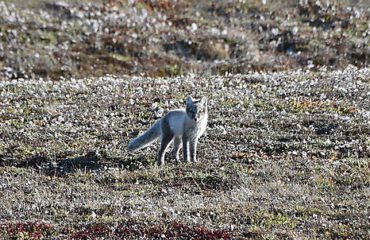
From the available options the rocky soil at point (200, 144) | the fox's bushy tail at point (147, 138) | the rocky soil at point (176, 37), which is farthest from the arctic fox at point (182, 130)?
the rocky soil at point (176, 37)

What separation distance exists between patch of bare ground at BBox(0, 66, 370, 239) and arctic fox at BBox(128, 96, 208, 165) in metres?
0.47

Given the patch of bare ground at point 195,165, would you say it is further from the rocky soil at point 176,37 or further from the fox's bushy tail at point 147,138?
the rocky soil at point 176,37

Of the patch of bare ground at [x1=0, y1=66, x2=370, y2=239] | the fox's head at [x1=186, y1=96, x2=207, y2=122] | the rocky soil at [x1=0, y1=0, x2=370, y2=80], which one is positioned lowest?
the rocky soil at [x1=0, y1=0, x2=370, y2=80]

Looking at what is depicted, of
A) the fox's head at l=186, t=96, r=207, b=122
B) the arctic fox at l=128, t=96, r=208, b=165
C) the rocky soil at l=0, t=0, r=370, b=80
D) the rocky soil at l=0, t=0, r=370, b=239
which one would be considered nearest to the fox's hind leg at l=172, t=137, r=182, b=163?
the arctic fox at l=128, t=96, r=208, b=165

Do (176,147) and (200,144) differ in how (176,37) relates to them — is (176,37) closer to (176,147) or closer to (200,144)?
(200,144)

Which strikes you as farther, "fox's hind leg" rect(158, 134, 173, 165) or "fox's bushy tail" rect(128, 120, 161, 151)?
"fox's bushy tail" rect(128, 120, 161, 151)

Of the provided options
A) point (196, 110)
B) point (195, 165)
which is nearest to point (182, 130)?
point (196, 110)

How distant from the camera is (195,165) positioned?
17.3 meters

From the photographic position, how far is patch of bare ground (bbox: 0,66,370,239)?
1300cm

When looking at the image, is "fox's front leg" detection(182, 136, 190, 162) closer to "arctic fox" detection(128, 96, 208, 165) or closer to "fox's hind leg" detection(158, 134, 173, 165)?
"arctic fox" detection(128, 96, 208, 165)

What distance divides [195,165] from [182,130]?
1.01 metres

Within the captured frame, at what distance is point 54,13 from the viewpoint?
4566 cm

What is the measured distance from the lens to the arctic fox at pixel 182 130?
17391 mm

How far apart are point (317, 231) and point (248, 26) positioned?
35358 millimetres
